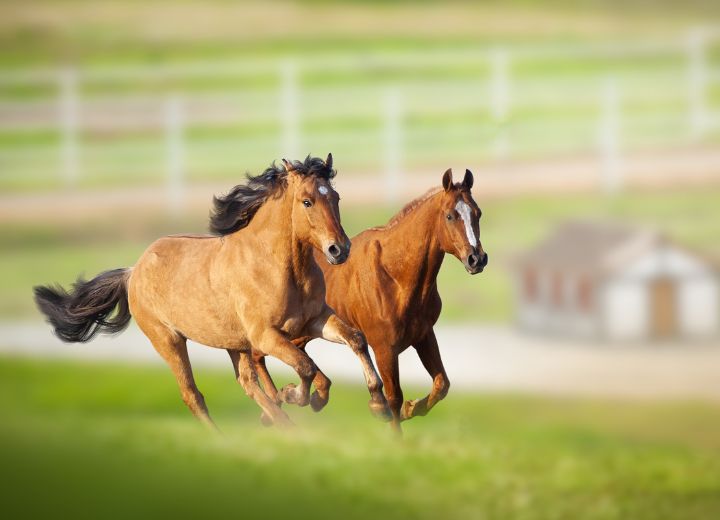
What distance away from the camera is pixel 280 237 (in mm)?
3604

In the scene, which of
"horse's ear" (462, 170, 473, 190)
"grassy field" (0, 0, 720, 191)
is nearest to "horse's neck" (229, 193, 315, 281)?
"horse's ear" (462, 170, 473, 190)

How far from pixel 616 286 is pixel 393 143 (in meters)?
5.70

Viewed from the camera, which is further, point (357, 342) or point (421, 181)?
point (421, 181)

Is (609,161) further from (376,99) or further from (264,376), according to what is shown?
(264,376)

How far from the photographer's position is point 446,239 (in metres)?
3.68

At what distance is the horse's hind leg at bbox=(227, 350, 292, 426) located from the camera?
356 cm

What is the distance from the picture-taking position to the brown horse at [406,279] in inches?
143

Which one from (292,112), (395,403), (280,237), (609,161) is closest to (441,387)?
(395,403)

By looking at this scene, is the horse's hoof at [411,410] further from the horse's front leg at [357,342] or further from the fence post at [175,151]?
the fence post at [175,151]

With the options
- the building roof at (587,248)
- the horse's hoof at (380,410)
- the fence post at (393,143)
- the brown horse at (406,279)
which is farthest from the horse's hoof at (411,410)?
the fence post at (393,143)

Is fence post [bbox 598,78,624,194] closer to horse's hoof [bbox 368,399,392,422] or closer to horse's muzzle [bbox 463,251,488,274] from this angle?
horse's muzzle [bbox 463,251,488,274]

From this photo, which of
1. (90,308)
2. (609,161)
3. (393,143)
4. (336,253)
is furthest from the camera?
(609,161)

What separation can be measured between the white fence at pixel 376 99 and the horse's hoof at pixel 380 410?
18309 millimetres

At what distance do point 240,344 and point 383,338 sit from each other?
423 millimetres
